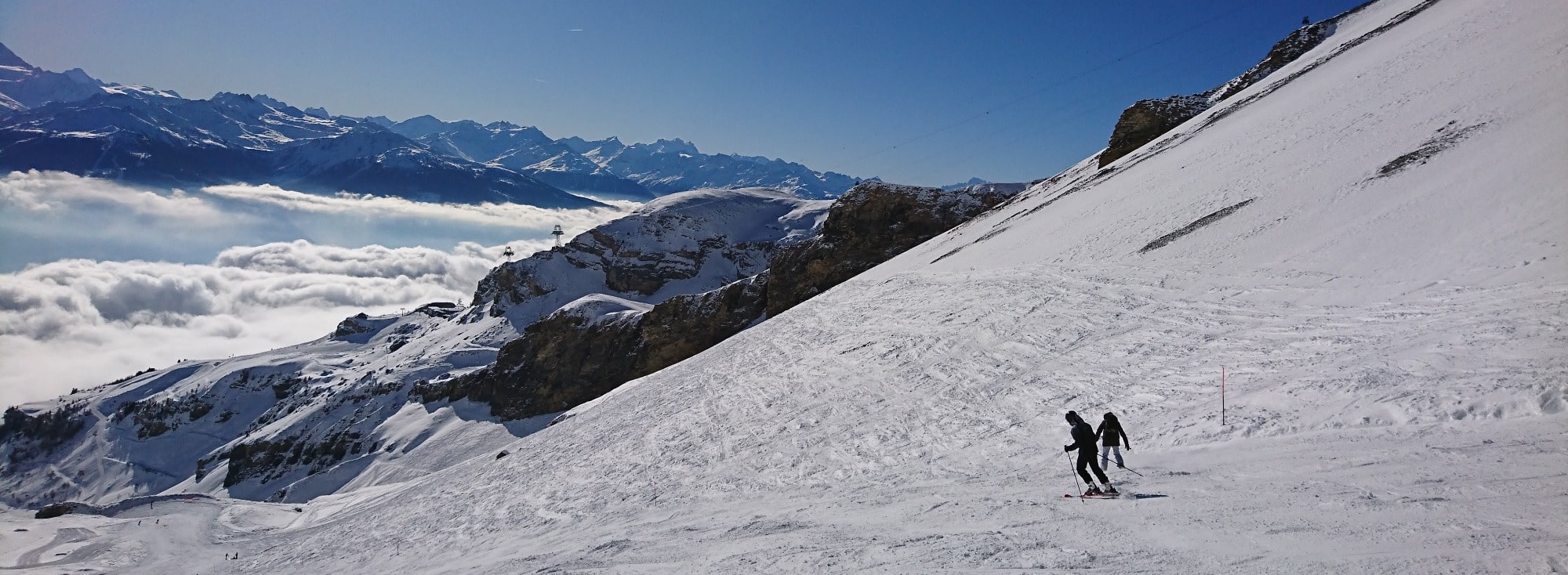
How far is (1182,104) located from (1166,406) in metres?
49.4

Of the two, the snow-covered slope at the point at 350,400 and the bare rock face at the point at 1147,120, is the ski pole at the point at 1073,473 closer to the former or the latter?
the bare rock face at the point at 1147,120

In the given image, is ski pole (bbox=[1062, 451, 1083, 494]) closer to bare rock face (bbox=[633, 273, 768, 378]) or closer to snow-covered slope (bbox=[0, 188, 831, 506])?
bare rock face (bbox=[633, 273, 768, 378])

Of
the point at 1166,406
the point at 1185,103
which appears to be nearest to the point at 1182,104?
the point at 1185,103

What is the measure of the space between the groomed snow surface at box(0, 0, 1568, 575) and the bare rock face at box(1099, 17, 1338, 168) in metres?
18.6

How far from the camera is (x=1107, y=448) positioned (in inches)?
412

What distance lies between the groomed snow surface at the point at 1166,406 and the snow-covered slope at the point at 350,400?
139ft

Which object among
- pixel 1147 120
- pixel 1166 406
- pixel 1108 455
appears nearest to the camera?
pixel 1108 455

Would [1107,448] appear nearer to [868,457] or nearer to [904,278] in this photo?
[868,457]

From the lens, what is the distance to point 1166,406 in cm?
1199

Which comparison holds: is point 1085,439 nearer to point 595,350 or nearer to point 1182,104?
point 1182,104

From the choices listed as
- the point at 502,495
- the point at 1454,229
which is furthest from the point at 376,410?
the point at 1454,229

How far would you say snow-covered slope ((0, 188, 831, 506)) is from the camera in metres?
72.8

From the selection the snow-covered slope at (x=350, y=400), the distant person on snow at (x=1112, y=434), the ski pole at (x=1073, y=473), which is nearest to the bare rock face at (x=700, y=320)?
the snow-covered slope at (x=350, y=400)

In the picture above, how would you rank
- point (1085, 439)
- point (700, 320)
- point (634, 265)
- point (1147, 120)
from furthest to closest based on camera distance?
point (634, 265)
point (700, 320)
point (1147, 120)
point (1085, 439)
